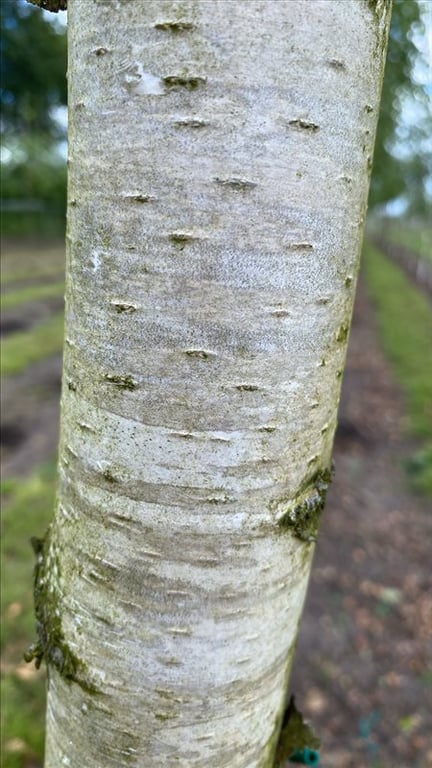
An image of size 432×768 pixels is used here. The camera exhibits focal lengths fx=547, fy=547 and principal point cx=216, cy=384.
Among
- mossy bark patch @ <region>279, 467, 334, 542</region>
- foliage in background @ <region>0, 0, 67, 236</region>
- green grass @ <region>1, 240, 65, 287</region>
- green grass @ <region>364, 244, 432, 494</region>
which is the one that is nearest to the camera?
mossy bark patch @ <region>279, 467, 334, 542</region>

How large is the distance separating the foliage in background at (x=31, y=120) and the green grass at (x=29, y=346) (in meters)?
5.74

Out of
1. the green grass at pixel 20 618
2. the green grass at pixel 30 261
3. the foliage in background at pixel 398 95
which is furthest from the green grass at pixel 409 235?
the green grass at pixel 20 618

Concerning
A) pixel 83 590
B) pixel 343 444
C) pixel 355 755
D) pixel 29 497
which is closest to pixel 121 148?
pixel 83 590

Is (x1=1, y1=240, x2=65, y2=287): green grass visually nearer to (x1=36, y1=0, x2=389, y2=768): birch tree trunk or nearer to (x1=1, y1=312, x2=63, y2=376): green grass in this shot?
(x1=1, y1=312, x2=63, y2=376): green grass

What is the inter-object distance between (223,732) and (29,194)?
1542 centimetres

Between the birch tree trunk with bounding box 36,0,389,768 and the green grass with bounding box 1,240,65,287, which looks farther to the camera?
the green grass with bounding box 1,240,65,287

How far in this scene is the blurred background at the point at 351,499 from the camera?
3.12m

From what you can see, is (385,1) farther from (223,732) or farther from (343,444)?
(343,444)

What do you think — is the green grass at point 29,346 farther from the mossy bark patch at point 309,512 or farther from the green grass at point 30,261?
the mossy bark patch at point 309,512

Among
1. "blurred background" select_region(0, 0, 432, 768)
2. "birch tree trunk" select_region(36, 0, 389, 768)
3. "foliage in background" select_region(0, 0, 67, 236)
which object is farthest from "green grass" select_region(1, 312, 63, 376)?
"birch tree trunk" select_region(36, 0, 389, 768)

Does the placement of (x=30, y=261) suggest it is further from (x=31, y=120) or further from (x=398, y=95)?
(x=398, y=95)

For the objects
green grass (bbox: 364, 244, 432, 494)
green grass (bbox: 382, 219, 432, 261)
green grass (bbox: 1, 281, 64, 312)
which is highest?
green grass (bbox: 382, 219, 432, 261)

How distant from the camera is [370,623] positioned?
3871mm

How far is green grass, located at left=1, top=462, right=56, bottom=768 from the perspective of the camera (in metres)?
2.62
